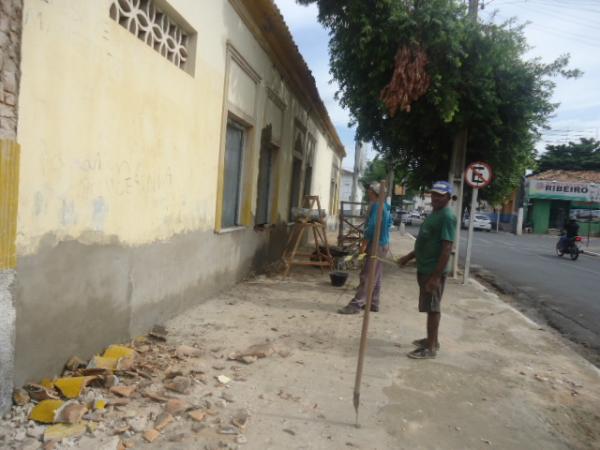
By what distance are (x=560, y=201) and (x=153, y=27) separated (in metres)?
40.4

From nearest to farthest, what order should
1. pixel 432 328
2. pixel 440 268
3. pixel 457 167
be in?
pixel 440 268
pixel 432 328
pixel 457 167

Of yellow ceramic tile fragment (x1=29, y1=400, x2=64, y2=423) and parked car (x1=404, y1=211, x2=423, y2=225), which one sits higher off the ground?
parked car (x1=404, y1=211, x2=423, y2=225)

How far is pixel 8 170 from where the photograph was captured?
2787 mm

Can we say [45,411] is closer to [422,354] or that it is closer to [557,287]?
[422,354]

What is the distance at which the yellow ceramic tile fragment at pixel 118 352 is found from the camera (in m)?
3.92

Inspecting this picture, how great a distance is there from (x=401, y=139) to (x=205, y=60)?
19.7 ft

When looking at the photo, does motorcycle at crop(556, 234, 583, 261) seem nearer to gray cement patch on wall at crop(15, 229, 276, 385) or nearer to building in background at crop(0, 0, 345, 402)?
building in background at crop(0, 0, 345, 402)

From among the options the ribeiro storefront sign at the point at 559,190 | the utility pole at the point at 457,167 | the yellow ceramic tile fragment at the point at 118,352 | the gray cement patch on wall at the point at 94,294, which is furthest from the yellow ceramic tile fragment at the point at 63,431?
the ribeiro storefront sign at the point at 559,190

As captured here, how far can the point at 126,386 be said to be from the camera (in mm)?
3516

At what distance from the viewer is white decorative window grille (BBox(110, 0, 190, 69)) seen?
13.7ft

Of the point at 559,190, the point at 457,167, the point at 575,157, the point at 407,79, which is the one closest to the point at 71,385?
the point at 407,79

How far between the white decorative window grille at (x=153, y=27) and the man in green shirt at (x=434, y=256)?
A: 302cm

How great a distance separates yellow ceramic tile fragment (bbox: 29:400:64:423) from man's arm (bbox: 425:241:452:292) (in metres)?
3.22

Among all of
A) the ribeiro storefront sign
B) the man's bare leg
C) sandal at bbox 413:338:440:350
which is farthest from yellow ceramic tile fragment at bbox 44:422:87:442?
the ribeiro storefront sign
